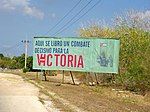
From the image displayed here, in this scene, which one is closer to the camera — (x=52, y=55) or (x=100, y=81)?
(x=52, y=55)

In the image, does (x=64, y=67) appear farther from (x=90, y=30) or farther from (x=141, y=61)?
(x=90, y=30)

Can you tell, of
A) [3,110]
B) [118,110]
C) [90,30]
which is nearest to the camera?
[3,110]

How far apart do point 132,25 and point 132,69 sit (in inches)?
451

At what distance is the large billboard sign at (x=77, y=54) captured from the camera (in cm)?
3416

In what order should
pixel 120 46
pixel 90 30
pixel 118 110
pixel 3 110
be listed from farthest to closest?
pixel 90 30 → pixel 120 46 → pixel 118 110 → pixel 3 110

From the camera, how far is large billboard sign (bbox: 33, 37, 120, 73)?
34.2 m

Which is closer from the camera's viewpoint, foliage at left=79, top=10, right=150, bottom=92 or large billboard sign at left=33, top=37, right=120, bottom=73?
foliage at left=79, top=10, right=150, bottom=92

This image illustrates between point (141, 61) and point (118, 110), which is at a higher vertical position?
point (141, 61)

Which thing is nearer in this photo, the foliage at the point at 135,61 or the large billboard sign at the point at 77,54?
the foliage at the point at 135,61

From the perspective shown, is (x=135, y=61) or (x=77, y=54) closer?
(x=135, y=61)

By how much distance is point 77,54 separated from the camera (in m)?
34.8

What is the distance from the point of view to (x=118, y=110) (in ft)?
53.5

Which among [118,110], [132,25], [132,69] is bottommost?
[118,110]

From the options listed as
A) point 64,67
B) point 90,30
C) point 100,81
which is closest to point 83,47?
point 64,67
